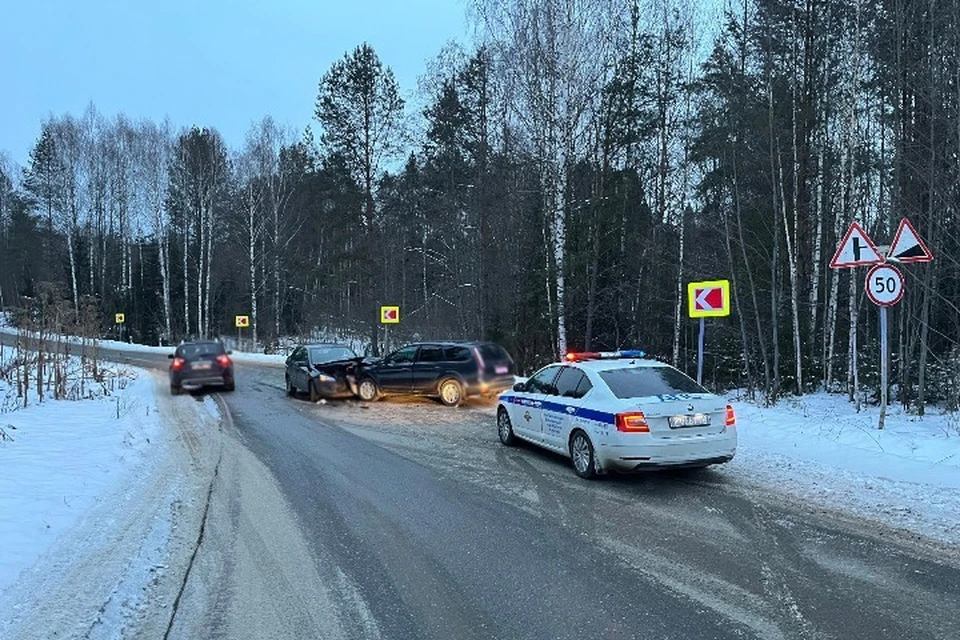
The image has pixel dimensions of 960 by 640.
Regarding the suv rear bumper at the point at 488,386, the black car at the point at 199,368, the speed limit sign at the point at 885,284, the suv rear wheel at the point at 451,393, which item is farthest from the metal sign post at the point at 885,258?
the black car at the point at 199,368

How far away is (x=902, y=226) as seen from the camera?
10281mm

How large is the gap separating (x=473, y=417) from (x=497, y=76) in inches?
590

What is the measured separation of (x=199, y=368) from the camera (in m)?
21.0

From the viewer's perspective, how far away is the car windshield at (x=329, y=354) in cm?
1964

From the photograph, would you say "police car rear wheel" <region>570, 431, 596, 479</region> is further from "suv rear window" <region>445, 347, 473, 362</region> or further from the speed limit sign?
"suv rear window" <region>445, 347, 473, 362</region>

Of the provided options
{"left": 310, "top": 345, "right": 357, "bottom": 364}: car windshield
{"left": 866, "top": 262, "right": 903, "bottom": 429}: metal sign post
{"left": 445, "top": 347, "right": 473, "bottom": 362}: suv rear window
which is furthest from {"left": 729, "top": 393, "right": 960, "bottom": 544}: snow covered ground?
{"left": 310, "top": 345, "right": 357, "bottom": 364}: car windshield

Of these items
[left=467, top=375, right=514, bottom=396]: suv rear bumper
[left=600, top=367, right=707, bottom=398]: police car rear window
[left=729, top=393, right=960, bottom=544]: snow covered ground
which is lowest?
[left=729, top=393, right=960, bottom=544]: snow covered ground

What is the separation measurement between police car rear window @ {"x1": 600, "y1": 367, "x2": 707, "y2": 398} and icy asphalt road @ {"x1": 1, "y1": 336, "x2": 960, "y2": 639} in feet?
3.62

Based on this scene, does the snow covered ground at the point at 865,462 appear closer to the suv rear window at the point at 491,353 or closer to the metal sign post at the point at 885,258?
the metal sign post at the point at 885,258

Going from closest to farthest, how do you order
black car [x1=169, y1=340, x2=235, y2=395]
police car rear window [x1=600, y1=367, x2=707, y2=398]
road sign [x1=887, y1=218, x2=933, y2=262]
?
police car rear window [x1=600, y1=367, x2=707, y2=398] → road sign [x1=887, y1=218, x2=933, y2=262] → black car [x1=169, y1=340, x2=235, y2=395]

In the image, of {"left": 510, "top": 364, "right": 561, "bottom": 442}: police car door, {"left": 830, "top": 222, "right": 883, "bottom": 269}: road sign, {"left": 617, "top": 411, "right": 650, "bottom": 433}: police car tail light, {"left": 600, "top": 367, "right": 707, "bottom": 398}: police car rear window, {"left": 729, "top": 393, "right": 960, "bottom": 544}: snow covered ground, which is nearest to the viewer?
{"left": 729, "top": 393, "right": 960, "bottom": 544}: snow covered ground

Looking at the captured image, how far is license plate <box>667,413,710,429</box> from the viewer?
8.48 metres

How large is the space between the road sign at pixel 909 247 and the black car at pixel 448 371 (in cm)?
909

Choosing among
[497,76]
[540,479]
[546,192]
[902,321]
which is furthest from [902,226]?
[497,76]
